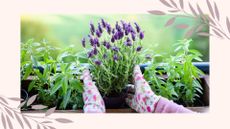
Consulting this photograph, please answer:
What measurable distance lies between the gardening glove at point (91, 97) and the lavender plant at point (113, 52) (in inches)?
1.5

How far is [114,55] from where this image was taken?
4.23ft

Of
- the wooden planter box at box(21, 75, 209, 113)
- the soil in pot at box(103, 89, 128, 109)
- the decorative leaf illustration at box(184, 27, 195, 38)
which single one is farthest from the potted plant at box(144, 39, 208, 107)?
the decorative leaf illustration at box(184, 27, 195, 38)

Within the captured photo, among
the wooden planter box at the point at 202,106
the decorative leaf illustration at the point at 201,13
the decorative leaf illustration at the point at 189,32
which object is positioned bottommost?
the wooden planter box at the point at 202,106

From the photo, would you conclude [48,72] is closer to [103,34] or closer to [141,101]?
[103,34]

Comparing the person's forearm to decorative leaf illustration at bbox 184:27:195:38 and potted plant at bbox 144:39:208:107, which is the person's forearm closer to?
potted plant at bbox 144:39:208:107

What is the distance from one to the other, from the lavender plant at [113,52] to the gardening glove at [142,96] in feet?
0.14

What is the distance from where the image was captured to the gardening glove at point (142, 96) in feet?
4.22

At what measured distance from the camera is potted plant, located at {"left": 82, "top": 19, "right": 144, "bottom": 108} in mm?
1265

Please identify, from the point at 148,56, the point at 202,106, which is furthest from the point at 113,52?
the point at 202,106

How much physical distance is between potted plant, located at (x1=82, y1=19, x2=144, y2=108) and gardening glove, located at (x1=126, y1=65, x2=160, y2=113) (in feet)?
0.13

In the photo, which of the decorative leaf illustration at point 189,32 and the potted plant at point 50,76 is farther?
the potted plant at point 50,76

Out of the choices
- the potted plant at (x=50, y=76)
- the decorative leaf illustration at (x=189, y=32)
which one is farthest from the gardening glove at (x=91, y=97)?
the decorative leaf illustration at (x=189, y=32)

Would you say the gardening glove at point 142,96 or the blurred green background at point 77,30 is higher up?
the blurred green background at point 77,30

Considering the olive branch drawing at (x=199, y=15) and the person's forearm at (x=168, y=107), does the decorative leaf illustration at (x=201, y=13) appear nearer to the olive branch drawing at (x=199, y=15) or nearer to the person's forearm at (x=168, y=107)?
the olive branch drawing at (x=199, y=15)
